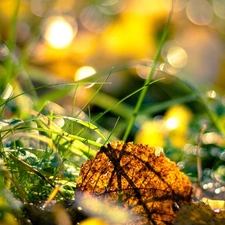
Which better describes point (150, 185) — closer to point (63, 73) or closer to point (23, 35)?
point (63, 73)

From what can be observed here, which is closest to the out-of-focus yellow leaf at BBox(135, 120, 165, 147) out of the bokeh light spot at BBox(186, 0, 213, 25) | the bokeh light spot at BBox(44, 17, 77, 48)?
the bokeh light spot at BBox(44, 17, 77, 48)

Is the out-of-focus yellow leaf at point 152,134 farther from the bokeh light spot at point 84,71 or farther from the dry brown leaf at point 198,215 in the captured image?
the bokeh light spot at point 84,71

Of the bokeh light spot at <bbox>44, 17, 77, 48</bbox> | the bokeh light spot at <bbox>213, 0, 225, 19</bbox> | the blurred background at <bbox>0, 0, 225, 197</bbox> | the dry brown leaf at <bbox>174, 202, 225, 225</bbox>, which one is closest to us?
the dry brown leaf at <bbox>174, 202, 225, 225</bbox>

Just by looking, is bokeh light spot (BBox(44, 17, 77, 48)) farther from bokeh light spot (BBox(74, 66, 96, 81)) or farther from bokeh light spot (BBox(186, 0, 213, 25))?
bokeh light spot (BBox(186, 0, 213, 25))

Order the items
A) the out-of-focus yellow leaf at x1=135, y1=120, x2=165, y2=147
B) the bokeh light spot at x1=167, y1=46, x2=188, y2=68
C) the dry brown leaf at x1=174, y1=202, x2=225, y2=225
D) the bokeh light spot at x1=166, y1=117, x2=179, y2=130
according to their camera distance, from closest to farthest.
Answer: the dry brown leaf at x1=174, y1=202, x2=225, y2=225, the out-of-focus yellow leaf at x1=135, y1=120, x2=165, y2=147, the bokeh light spot at x1=166, y1=117, x2=179, y2=130, the bokeh light spot at x1=167, y1=46, x2=188, y2=68

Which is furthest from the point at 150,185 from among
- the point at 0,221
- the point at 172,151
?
the point at 172,151

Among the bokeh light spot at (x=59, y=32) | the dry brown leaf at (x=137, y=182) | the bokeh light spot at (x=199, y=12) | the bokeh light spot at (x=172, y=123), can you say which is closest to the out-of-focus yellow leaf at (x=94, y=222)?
the dry brown leaf at (x=137, y=182)

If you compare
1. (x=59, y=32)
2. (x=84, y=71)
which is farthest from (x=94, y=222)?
(x=59, y=32)
